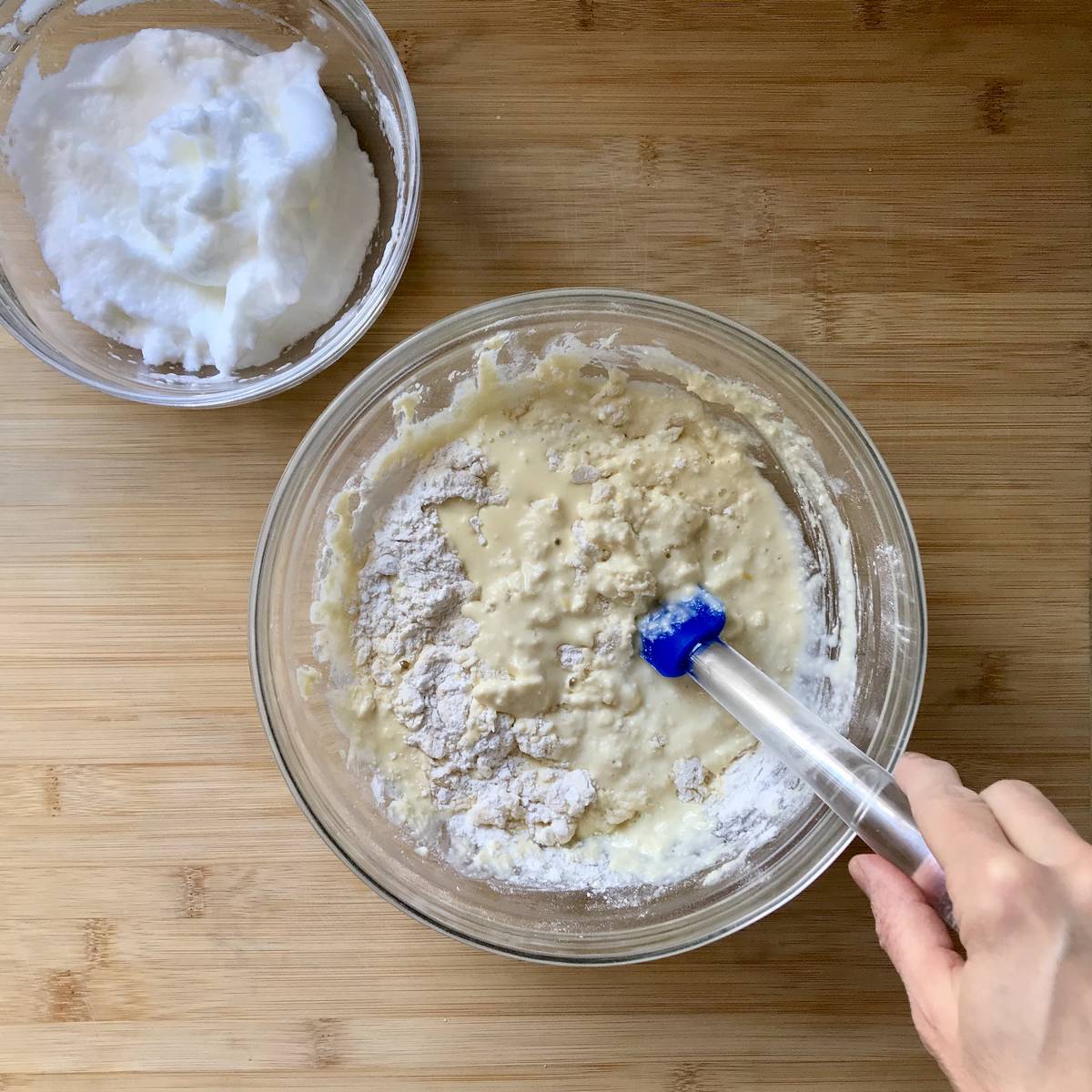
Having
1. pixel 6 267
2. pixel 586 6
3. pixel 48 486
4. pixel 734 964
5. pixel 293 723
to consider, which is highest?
pixel 586 6

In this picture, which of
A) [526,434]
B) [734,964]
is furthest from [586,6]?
[734,964]

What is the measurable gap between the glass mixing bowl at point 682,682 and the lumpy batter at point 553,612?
4 centimetres

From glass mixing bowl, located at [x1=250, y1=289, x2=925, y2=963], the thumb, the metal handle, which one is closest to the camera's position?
the thumb

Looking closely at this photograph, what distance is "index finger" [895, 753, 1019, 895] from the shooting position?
3.35ft

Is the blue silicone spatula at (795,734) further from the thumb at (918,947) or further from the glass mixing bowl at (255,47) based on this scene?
the glass mixing bowl at (255,47)

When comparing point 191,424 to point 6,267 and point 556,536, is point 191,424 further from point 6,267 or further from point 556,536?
point 556,536

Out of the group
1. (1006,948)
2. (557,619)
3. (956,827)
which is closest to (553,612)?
(557,619)

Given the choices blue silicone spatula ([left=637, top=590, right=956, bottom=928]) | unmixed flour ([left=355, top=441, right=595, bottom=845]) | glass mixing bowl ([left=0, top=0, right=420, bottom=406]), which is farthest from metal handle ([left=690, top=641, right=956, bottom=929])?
glass mixing bowl ([left=0, top=0, right=420, bottom=406])

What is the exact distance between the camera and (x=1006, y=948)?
0.98m

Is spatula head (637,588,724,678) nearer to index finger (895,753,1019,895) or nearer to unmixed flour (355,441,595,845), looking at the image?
unmixed flour (355,441,595,845)

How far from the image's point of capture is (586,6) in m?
1.51

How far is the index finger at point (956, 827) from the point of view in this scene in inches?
40.3

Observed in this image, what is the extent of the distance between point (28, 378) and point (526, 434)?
2.70ft

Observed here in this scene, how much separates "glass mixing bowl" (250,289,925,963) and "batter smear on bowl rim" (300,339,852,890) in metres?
0.03
